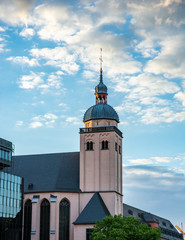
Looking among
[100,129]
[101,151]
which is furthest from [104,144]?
[100,129]

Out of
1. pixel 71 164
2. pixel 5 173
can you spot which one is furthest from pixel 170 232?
pixel 5 173

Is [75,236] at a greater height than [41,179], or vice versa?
[41,179]

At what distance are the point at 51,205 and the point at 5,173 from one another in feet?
33.8

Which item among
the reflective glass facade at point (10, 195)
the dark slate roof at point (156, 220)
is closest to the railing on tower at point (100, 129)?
the reflective glass facade at point (10, 195)

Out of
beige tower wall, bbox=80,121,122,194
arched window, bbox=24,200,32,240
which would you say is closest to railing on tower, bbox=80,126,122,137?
beige tower wall, bbox=80,121,122,194

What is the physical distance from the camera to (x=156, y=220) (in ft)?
432

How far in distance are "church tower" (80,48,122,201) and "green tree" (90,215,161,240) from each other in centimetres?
1712

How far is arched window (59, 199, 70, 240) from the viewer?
268ft

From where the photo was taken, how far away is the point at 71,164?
89125mm

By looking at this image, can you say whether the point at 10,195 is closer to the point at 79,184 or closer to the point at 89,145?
the point at 79,184

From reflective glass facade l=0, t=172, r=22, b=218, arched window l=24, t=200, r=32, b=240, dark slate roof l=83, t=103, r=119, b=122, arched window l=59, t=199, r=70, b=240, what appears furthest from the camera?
dark slate roof l=83, t=103, r=119, b=122

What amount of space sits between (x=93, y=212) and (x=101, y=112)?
20.6 metres

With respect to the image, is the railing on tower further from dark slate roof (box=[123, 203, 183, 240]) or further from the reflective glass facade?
dark slate roof (box=[123, 203, 183, 240])

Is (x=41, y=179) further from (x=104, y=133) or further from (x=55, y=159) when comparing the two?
(x=104, y=133)
